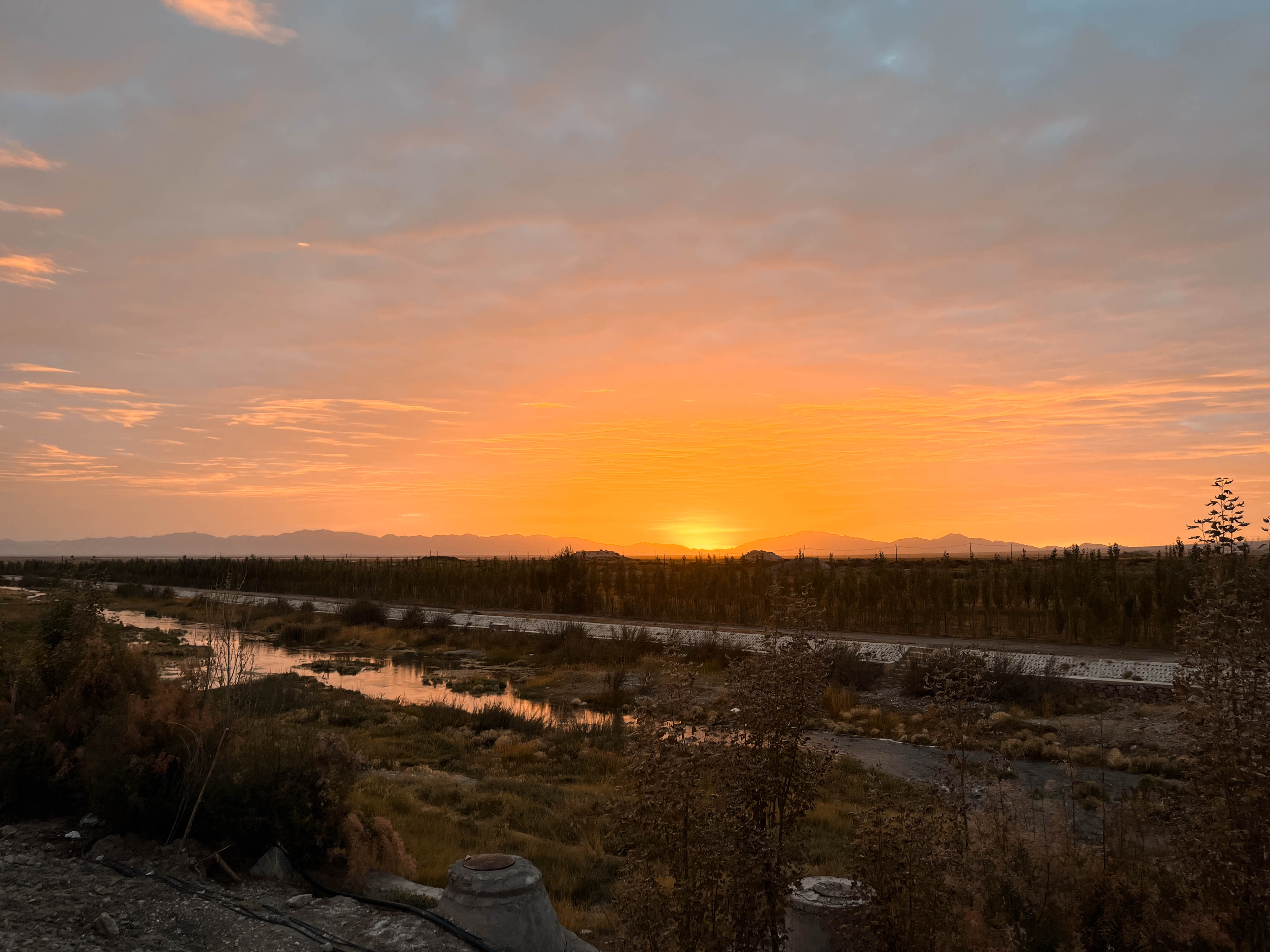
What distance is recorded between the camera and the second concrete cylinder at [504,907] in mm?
5320

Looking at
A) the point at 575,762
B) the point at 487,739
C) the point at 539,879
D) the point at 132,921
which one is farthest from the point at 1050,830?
the point at 487,739

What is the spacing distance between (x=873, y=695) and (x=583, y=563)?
22.8 meters

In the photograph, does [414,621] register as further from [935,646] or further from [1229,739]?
[1229,739]

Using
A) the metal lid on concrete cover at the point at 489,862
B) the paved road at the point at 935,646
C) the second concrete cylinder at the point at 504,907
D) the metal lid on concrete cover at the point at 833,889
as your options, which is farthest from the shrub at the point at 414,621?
the metal lid on concrete cover at the point at 833,889

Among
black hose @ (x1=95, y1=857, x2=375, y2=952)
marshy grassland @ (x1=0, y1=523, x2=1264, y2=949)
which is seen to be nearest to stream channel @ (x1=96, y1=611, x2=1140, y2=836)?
marshy grassland @ (x1=0, y1=523, x2=1264, y2=949)

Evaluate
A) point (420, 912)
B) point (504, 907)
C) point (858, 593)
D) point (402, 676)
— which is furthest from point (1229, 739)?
point (858, 593)

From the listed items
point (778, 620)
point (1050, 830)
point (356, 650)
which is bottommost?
point (356, 650)

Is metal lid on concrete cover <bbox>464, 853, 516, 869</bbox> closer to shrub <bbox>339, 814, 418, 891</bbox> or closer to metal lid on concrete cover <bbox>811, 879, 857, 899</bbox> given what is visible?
shrub <bbox>339, 814, 418, 891</bbox>

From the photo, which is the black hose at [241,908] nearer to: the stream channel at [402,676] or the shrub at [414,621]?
the stream channel at [402,676]

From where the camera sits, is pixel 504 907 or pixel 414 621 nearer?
pixel 504 907

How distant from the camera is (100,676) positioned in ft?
25.9

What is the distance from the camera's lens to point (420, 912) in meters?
5.62

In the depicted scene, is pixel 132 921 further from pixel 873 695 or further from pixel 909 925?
pixel 873 695

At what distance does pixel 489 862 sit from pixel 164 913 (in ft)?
6.78
